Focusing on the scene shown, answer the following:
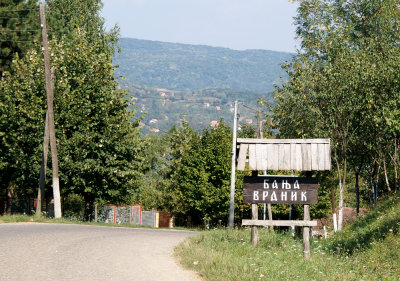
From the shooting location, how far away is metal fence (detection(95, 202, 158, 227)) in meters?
45.2

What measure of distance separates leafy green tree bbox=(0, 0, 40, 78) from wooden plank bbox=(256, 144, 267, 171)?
30.2m

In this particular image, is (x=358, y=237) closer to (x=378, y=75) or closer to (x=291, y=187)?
(x=291, y=187)

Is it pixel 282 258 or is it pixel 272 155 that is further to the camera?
pixel 272 155

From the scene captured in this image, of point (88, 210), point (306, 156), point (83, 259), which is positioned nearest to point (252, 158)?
point (306, 156)

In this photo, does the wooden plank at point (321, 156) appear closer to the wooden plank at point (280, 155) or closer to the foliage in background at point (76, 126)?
the wooden plank at point (280, 155)

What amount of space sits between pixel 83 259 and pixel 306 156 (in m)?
6.36

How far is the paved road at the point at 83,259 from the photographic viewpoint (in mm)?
11586

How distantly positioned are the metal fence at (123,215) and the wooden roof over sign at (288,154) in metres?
28.8

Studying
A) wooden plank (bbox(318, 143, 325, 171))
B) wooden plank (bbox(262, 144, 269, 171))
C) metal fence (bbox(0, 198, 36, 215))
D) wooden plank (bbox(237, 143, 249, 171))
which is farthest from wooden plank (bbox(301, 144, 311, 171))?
metal fence (bbox(0, 198, 36, 215))

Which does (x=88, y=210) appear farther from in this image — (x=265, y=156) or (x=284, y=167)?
(x=284, y=167)

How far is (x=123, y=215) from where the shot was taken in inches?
1960

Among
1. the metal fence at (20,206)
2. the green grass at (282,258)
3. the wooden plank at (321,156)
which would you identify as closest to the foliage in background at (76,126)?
the metal fence at (20,206)

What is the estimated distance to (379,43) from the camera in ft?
111

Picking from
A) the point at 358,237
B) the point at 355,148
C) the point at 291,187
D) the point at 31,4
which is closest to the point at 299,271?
the point at 291,187
